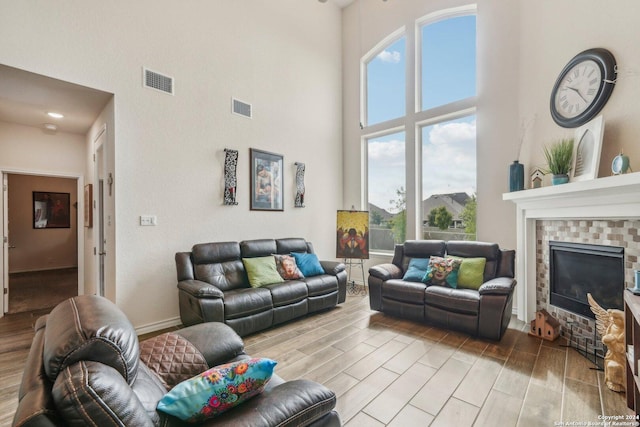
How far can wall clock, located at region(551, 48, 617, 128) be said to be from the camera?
269 centimetres

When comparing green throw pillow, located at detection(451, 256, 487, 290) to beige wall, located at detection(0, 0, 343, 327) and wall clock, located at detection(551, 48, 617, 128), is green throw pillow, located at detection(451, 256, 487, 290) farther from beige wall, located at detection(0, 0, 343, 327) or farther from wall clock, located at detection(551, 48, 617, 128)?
beige wall, located at detection(0, 0, 343, 327)

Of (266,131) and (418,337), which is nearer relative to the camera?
(418,337)

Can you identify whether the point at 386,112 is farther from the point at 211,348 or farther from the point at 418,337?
the point at 211,348

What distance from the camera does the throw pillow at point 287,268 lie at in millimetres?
3856

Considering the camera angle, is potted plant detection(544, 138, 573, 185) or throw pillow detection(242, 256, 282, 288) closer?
potted plant detection(544, 138, 573, 185)

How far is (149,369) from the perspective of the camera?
1.42 metres

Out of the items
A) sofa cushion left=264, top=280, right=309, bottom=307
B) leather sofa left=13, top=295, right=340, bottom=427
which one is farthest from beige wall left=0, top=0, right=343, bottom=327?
leather sofa left=13, top=295, right=340, bottom=427

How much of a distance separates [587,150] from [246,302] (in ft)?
12.2

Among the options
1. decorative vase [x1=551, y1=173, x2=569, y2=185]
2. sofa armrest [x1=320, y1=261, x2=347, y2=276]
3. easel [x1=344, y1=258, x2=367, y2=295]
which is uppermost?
decorative vase [x1=551, y1=173, x2=569, y2=185]

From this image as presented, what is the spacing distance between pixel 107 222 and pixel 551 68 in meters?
5.40

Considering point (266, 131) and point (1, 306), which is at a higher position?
point (266, 131)

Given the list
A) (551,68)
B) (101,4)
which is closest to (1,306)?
(101,4)

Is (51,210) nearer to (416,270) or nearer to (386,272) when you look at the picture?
(386,272)

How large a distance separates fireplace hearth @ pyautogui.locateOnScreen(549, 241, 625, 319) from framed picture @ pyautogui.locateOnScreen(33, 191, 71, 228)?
9.96m
